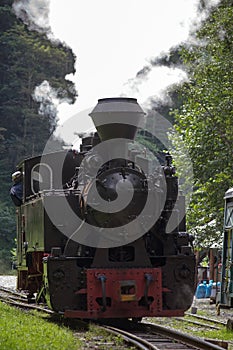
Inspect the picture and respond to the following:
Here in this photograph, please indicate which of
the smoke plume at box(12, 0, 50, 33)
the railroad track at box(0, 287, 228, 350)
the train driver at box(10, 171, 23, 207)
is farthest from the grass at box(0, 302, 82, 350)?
the smoke plume at box(12, 0, 50, 33)

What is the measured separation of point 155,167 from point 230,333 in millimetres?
2915

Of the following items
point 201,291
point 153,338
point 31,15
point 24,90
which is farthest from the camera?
point 31,15

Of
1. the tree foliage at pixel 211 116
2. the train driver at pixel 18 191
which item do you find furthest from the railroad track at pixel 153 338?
the tree foliage at pixel 211 116

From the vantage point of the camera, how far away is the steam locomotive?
12.7m

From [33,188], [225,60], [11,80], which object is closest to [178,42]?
[225,60]

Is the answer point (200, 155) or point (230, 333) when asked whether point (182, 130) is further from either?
point (230, 333)

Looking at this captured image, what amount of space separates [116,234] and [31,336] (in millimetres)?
3018

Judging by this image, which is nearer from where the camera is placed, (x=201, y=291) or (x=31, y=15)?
(x=201, y=291)

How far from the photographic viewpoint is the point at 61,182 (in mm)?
14781

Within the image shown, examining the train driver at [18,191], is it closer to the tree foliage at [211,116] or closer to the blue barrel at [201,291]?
the tree foliage at [211,116]

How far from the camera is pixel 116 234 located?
13125mm

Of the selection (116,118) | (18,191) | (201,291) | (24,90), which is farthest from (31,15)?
(116,118)

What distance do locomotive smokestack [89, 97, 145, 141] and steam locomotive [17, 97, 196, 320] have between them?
0.6 inches

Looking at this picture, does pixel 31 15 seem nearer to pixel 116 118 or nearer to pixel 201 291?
pixel 201 291
